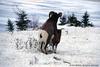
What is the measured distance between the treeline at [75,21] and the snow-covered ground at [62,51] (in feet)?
0.10

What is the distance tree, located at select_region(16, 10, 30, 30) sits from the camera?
266 cm

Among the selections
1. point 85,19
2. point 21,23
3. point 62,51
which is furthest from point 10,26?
point 85,19

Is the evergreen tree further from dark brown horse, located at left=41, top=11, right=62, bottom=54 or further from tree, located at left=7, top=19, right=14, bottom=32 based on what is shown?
tree, located at left=7, top=19, right=14, bottom=32

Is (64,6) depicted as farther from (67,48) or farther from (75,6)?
(67,48)

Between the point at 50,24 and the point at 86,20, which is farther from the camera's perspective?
the point at 86,20

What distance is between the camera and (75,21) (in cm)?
270

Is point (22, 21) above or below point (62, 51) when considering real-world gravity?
above

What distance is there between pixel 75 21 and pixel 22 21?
0.36m

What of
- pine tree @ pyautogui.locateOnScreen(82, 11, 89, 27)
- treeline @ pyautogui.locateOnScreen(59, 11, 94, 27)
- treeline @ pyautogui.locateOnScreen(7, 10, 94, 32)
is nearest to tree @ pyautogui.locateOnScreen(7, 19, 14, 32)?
treeline @ pyautogui.locateOnScreen(7, 10, 94, 32)

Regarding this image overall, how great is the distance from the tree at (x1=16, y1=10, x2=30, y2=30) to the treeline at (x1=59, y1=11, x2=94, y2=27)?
0.24m

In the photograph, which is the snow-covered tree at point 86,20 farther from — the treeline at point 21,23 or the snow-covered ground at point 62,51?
the treeline at point 21,23

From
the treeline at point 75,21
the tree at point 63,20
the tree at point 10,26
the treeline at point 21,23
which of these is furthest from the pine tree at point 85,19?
the tree at point 10,26

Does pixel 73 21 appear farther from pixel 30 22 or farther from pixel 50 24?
pixel 30 22

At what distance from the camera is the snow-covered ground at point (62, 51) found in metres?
2.59
